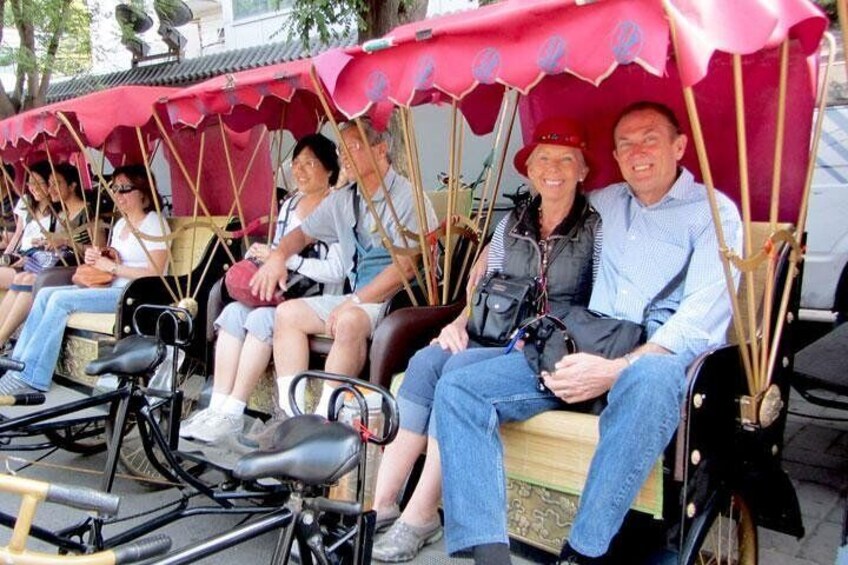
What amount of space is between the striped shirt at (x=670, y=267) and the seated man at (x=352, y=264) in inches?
39.7

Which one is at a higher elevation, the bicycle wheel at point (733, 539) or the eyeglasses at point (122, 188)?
the eyeglasses at point (122, 188)

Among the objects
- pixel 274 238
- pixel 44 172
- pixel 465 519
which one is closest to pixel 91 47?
pixel 44 172

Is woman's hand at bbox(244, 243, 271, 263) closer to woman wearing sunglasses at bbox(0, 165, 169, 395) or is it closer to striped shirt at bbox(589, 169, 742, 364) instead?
woman wearing sunglasses at bbox(0, 165, 169, 395)

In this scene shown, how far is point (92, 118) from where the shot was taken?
4.05m

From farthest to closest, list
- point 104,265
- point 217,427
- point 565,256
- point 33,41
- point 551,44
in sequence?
1. point 33,41
2. point 104,265
3. point 217,427
4. point 565,256
5. point 551,44

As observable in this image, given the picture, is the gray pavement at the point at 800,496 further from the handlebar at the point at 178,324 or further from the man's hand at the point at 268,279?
the man's hand at the point at 268,279

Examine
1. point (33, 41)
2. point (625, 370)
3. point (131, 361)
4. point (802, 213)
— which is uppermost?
point (33, 41)

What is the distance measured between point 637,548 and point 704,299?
840mm

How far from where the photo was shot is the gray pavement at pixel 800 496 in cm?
299

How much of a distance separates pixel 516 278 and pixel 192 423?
Answer: 1680 mm

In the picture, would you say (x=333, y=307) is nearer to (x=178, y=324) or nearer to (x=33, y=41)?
(x=178, y=324)

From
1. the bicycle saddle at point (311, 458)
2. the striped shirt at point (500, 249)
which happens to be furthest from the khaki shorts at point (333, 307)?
the bicycle saddle at point (311, 458)

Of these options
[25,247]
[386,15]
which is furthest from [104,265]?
[386,15]

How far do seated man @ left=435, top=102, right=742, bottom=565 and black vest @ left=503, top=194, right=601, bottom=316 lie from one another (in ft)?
0.22
